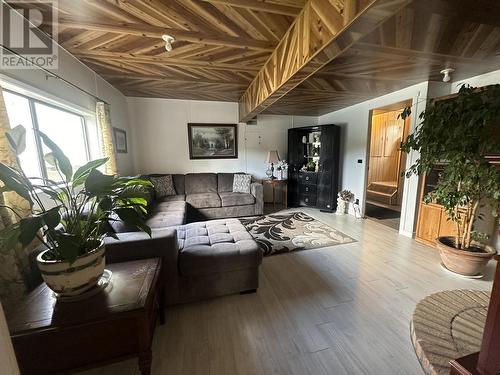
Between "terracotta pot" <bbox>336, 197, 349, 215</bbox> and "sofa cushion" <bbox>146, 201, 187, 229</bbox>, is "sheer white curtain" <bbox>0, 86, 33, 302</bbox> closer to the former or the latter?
"sofa cushion" <bbox>146, 201, 187, 229</bbox>

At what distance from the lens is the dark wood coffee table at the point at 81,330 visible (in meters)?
0.93

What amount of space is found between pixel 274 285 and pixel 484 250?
223 centimetres

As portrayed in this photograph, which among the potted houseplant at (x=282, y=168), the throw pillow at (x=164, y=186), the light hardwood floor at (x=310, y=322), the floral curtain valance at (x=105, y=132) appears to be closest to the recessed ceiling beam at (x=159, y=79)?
the floral curtain valance at (x=105, y=132)

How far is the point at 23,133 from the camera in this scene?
98 cm

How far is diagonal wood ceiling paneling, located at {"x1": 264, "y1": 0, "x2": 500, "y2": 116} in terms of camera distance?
1368 millimetres

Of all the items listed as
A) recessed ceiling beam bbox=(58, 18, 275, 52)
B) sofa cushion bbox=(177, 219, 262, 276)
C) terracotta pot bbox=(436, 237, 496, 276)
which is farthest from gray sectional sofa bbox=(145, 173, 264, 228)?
terracotta pot bbox=(436, 237, 496, 276)

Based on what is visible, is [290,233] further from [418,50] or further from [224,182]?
[418,50]

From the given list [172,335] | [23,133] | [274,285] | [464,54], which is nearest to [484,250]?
[464,54]

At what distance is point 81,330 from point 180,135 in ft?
13.3

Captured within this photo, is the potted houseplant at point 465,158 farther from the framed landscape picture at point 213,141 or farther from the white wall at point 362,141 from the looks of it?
the framed landscape picture at point 213,141

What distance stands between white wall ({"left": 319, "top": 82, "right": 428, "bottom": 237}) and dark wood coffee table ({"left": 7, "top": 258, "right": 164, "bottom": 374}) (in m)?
3.66

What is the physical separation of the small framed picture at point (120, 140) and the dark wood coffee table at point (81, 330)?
295cm

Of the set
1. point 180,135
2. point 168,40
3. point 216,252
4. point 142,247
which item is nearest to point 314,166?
point 180,135

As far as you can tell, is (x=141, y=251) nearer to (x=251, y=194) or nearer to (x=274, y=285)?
(x=274, y=285)
